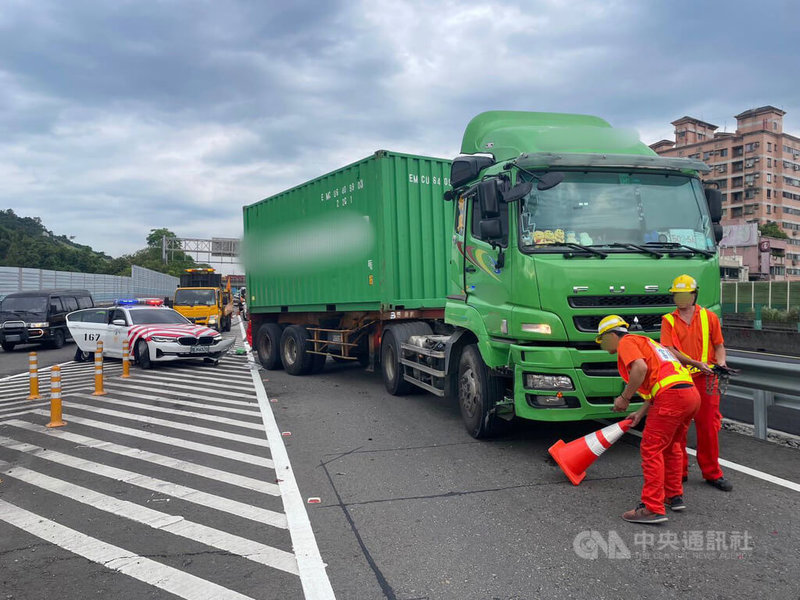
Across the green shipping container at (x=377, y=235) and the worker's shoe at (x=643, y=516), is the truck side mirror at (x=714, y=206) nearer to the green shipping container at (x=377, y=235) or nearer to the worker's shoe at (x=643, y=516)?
the worker's shoe at (x=643, y=516)

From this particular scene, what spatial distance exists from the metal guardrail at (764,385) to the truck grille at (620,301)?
1.51 meters

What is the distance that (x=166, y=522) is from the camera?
4660mm

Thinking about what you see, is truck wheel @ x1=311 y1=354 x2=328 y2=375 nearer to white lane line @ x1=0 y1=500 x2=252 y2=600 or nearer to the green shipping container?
the green shipping container

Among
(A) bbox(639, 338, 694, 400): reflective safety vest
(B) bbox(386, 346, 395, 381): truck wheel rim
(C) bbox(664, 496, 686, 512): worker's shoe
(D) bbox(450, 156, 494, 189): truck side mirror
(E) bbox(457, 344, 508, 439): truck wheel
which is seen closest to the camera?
(A) bbox(639, 338, 694, 400): reflective safety vest

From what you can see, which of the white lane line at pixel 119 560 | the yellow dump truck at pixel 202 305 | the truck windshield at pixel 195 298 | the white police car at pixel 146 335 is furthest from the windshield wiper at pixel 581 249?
the truck windshield at pixel 195 298

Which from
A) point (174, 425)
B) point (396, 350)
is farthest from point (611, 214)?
point (174, 425)

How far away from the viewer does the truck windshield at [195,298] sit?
27609mm

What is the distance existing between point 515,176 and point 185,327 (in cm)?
1120

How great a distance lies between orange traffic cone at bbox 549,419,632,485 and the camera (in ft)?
17.1

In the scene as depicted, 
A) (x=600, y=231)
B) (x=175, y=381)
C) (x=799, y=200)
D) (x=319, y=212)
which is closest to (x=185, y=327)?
(x=175, y=381)

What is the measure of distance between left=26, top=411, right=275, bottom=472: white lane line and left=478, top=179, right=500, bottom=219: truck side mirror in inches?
126

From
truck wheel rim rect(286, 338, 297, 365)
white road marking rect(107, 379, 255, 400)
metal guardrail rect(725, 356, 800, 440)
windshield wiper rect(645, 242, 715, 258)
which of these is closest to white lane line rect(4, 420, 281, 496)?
white road marking rect(107, 379, 255, 400)

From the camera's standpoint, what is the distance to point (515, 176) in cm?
626

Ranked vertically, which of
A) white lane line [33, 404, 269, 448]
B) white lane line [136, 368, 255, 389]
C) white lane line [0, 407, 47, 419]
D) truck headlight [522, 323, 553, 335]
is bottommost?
white lane line [136, 368, 255, 389]
